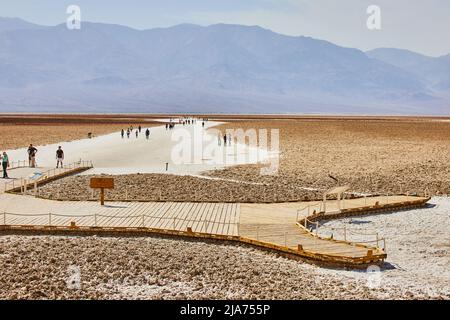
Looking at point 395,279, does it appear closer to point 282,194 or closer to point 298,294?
point 298,294

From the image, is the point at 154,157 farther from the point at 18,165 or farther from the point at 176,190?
the point at 176,190

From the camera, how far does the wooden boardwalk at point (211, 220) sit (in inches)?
803

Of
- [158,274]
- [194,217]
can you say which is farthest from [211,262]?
[194,217]

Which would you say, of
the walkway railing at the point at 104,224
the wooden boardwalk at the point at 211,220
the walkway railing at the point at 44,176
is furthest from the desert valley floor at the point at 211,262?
the walkway railing at the point at 104,224

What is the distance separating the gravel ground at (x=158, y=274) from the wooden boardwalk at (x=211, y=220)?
91 centimetres

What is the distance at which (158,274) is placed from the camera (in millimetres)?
18016

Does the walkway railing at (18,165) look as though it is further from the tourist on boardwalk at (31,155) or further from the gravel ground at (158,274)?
the gravel ground at (158,274)

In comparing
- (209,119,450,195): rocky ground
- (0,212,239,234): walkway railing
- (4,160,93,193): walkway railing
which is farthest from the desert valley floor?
(209,119,450,195): rocky ground

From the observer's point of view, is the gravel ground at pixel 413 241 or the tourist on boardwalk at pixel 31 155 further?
the tourist on boardwalk at pixel 31 155

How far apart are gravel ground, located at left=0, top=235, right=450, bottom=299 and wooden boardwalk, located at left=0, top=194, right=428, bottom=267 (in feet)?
2.98

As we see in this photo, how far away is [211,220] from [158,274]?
6683 millimetres

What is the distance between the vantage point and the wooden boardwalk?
66.9 ft
